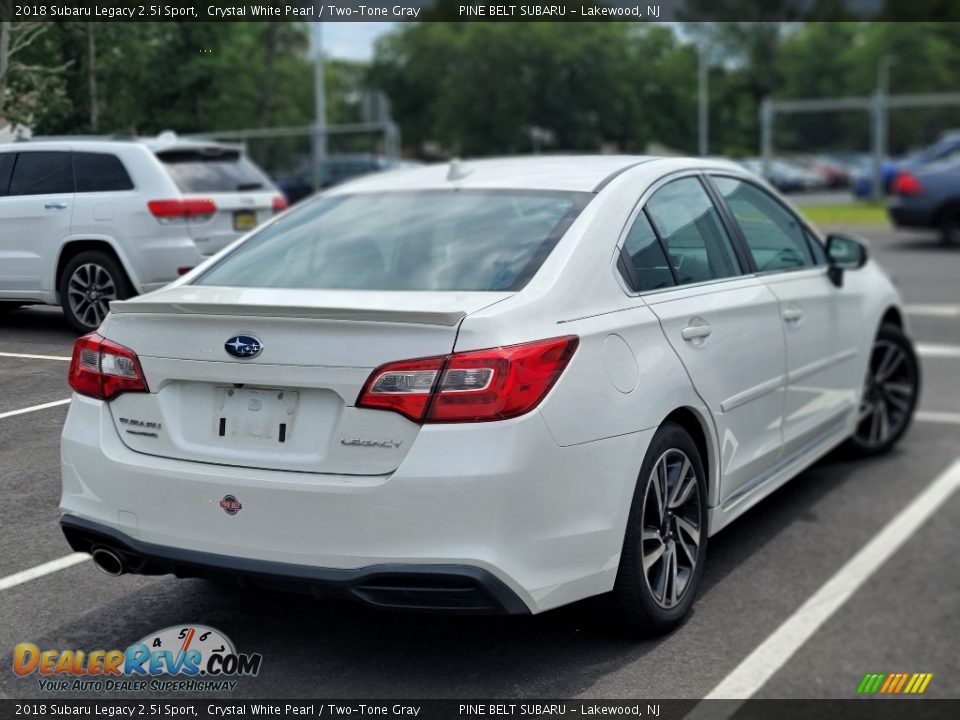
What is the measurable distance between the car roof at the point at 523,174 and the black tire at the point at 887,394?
2.17 metres

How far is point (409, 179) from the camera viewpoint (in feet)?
14.4

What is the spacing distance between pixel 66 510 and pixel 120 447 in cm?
22

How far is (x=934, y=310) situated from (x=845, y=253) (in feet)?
27.0

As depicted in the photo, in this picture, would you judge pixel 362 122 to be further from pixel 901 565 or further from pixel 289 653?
pixel 289 653

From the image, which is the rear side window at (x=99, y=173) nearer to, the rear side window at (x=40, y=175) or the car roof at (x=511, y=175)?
the rear side window at (x=40, y=175)

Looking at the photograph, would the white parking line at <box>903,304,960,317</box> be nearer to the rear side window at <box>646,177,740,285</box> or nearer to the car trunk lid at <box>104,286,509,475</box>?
the rear side window at <box>646,177,740,285</box>

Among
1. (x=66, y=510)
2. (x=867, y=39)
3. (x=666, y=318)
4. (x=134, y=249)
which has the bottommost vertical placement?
(x=66, y=510)

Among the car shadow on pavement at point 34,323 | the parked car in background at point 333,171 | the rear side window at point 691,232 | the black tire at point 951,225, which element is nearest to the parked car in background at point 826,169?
the black tire at point 951,225

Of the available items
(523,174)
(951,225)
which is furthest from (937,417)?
(951,225)

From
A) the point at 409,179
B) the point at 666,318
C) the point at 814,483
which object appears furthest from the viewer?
the point at 814,483

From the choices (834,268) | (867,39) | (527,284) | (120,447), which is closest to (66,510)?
(120,447)

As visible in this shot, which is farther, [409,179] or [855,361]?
[855,361]

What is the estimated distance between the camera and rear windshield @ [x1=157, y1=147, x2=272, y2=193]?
3.07m

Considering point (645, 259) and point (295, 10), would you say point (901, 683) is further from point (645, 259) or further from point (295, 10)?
point (295, 10)
